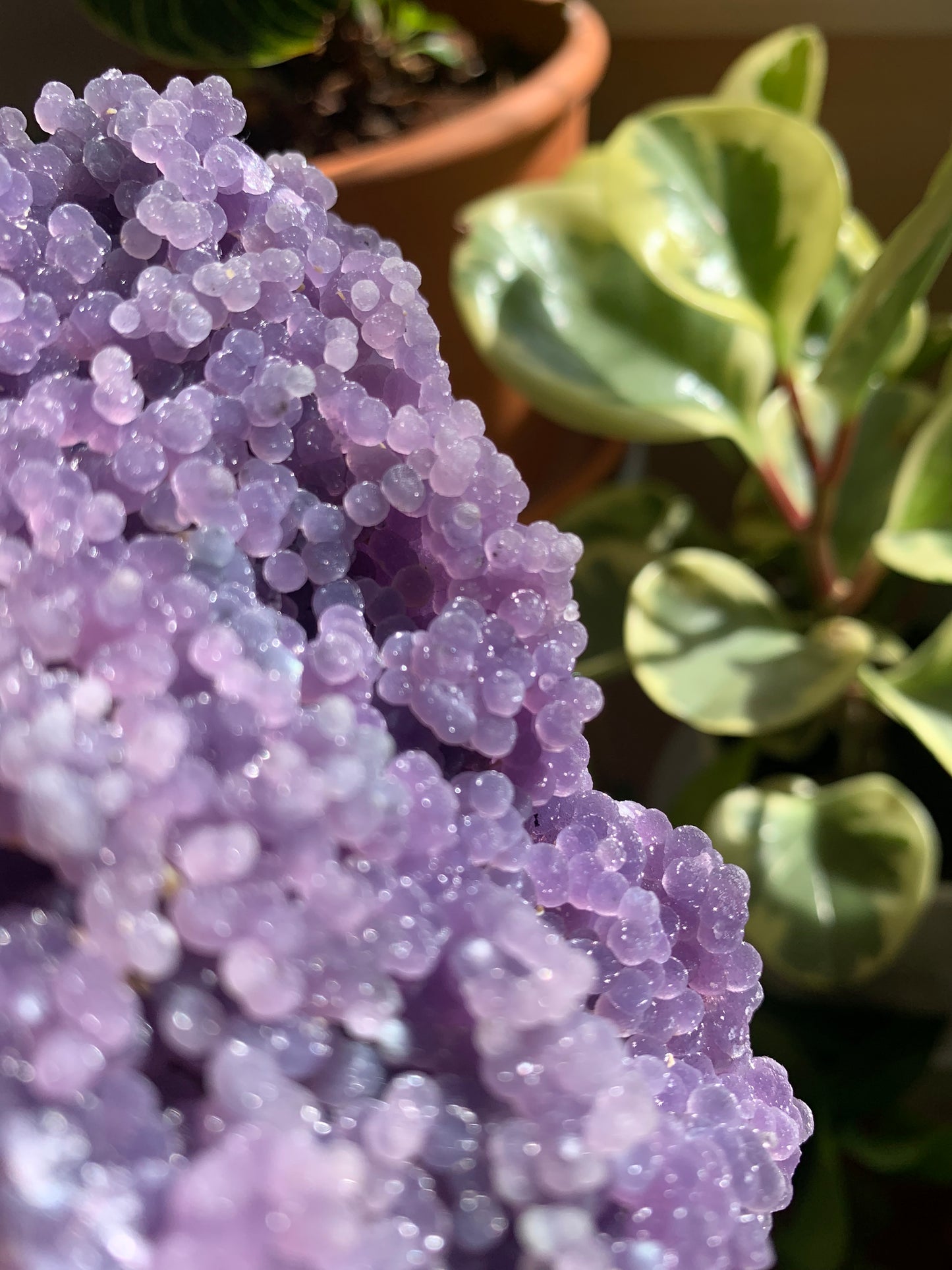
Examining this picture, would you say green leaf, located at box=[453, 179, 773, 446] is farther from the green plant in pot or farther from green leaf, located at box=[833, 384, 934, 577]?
green leaf, located at box=[833, 384, 934, 577]

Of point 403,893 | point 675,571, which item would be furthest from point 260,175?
point 675,571

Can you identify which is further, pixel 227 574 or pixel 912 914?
pixel 912 914

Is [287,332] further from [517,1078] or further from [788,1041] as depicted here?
[788,1041]

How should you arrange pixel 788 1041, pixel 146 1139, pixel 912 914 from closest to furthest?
pixel 146 1139
pixel 912 914
pixel 788 1041

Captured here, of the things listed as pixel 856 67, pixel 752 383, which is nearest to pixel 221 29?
pixel 752 383

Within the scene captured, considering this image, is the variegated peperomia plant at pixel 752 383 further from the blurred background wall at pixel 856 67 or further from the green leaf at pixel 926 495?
the blurred background wall at pixel 856 67

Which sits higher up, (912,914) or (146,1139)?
(146,1139)

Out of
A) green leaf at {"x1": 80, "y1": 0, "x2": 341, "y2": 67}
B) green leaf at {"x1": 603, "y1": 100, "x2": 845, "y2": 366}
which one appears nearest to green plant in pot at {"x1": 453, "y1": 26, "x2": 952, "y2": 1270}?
green leaf at {"x1": 603, "y1": 100, "x2": 845, "y2": 366}
